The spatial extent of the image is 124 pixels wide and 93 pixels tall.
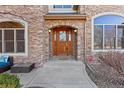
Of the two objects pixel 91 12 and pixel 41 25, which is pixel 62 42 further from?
pixel 41 25

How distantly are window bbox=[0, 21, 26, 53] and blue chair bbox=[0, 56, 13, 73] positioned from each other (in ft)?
2.92

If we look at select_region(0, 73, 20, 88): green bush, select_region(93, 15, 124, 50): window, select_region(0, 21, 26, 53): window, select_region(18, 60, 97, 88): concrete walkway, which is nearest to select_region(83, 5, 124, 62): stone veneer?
select_region(93, 15, 124, 50): window

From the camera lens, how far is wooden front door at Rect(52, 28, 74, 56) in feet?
54.5

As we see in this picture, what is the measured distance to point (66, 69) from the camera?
12398mm

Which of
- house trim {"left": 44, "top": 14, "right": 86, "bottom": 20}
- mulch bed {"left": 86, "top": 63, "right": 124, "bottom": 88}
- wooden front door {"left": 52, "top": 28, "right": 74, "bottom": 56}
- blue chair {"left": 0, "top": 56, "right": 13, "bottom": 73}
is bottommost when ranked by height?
mulch bed {"left": 86, "top": 63, "right": 124, "bottom": 88}

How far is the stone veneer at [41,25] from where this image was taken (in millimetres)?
13508

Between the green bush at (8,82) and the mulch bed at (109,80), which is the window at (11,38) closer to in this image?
the mulch bed at (109,80)

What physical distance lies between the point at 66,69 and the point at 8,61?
3.64 m

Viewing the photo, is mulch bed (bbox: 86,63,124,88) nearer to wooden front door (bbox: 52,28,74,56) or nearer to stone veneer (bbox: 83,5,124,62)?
stone veneer (bbox: 83,5,124,62)

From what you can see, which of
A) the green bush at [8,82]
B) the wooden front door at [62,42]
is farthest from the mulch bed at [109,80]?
the wooden front door at [62,42]

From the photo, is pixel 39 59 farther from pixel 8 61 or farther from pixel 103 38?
pixel 103 38

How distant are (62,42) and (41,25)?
351 centimetres
